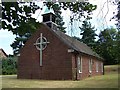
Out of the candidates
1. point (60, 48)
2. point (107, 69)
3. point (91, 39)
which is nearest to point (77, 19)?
point (60, 48)

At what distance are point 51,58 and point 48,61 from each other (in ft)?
1.85

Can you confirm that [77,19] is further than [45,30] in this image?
No

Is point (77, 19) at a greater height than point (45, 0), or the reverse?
point (45, 0)

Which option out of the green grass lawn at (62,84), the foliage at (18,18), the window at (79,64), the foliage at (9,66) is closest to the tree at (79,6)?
the foliage at (18,18)

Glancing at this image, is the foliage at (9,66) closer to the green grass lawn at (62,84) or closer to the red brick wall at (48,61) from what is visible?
the red brick wall at (48,61)

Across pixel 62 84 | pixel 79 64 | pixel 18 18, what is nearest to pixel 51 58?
pixel 79 64

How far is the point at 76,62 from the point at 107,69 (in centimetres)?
2685

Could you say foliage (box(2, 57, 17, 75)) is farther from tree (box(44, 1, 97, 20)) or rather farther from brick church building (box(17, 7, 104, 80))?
tree (box(44, 1, 97, 20))

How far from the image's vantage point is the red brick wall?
103ft

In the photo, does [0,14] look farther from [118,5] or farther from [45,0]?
[118,5]

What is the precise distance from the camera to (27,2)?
1233cm

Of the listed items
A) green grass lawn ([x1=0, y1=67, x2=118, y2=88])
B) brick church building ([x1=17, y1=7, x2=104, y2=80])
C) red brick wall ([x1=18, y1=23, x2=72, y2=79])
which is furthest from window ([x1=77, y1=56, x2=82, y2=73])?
green grass lawn ([x1=0, y1=67, x2=118, y2=88])

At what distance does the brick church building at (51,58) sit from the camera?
102 feet

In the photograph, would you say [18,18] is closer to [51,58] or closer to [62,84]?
[62,84]
